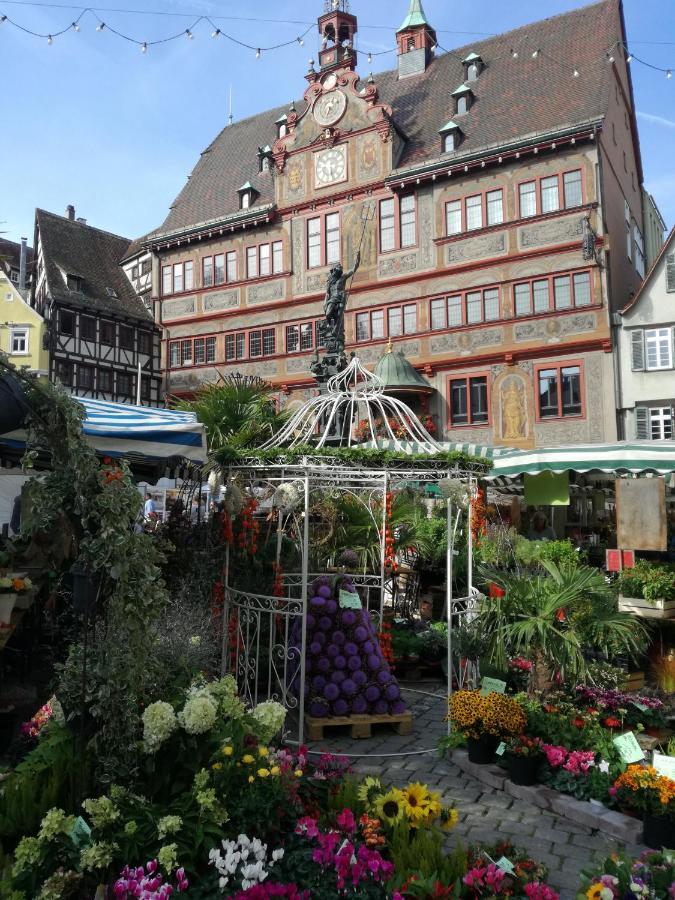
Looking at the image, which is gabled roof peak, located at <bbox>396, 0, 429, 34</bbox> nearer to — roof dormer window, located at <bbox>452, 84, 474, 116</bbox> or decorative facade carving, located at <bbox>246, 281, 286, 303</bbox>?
roof dormer window, located at <bbox>452, 84, 474, 116</bbox>

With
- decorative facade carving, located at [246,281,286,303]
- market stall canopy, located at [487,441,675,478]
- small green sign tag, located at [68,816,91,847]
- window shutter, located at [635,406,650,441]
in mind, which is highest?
decorative facade carving, located at [246,281,286,303]

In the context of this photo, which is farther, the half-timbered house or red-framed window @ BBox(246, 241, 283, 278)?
the half-timbered house

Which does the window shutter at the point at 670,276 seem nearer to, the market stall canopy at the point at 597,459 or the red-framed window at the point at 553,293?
the red-framed window at the point at 553,293

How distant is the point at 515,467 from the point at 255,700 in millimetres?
6816

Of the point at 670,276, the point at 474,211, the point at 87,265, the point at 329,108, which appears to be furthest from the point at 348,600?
the point at 87,265

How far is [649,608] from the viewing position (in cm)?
857

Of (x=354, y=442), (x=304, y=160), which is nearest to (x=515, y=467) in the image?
(x=354, y=442)

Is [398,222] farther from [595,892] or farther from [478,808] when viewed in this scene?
[595,892]

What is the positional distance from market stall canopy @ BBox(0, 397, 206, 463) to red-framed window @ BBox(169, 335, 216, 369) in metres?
22.0

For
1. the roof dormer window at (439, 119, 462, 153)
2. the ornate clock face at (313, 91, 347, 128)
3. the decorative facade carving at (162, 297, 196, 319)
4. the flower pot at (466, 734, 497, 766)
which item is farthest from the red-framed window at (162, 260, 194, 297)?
the flower pot at (466, 734, 497, 766)

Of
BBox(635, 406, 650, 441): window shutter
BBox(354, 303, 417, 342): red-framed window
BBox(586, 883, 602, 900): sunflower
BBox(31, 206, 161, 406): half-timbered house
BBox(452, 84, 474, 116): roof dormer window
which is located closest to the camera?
BBox(586, 883, 602, 900): sunflower

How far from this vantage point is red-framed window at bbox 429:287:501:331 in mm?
23500

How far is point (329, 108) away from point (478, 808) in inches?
1046

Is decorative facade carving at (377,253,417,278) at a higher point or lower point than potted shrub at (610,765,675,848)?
higher
